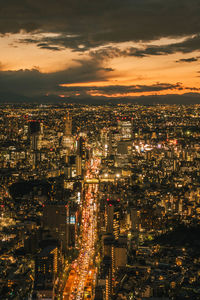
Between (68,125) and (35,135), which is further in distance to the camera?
(68,125)

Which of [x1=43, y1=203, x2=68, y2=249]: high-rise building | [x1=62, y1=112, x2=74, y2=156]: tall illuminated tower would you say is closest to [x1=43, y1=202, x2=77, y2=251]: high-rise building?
[x1=43, y1=203, x2=68, y2=249]: high-rise building

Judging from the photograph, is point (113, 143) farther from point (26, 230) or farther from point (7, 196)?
point (26, 230)

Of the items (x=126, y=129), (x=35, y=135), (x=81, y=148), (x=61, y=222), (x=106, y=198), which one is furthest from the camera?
A: (x=126, y=129)

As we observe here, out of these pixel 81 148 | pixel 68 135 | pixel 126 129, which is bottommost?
pixel 81 148

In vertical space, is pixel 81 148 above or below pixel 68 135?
below

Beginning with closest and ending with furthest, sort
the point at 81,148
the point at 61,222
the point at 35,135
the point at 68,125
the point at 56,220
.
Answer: the point at 61,222
the point at 56,220
the point at 81,148
the point at 35,135
the point at 68,125

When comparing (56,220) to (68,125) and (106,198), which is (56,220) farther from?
(68,125)

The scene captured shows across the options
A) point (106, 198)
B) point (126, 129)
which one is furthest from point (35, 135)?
point (106, 198)

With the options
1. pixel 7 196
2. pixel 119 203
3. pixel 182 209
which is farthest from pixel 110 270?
pixel 7 196
